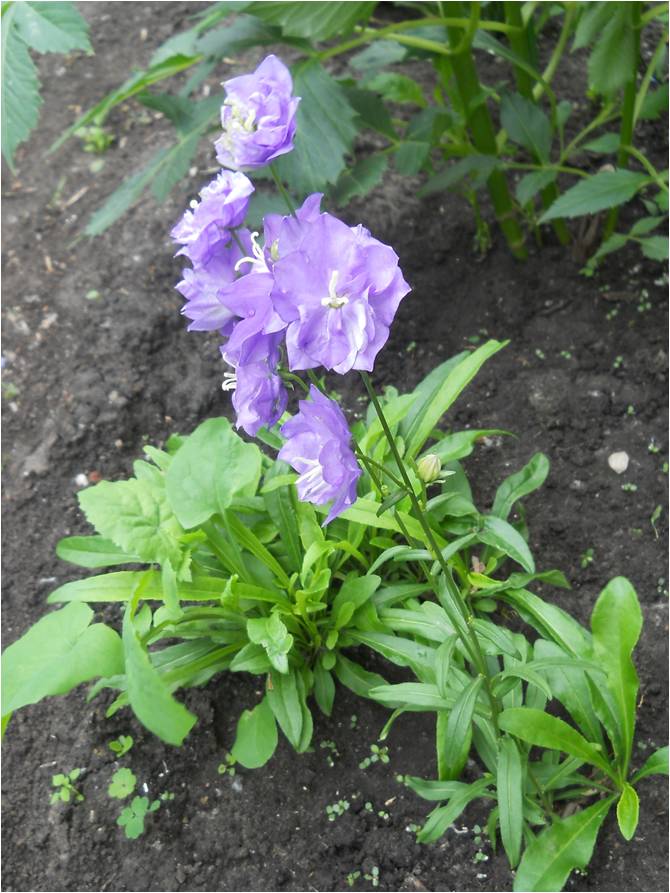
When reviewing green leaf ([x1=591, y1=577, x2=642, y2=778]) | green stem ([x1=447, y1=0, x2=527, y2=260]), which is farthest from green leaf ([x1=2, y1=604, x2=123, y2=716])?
green stem ([x1=447, y1=0, x2=527, y2=260])

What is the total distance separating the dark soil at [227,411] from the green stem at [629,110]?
0.17m

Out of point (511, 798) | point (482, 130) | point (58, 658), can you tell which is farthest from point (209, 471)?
point (482, 130)

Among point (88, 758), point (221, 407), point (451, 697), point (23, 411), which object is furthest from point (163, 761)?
point (23, 411)

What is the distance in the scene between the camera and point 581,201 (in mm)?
2625

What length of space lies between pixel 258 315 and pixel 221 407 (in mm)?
1624

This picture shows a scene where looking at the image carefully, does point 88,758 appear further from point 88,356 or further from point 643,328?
point 643,328

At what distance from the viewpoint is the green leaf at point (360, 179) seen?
2.73m

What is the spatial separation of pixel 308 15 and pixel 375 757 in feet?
6.12

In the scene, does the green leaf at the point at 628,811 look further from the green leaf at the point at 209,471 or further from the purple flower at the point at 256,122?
the purple flower at the point at 256,122

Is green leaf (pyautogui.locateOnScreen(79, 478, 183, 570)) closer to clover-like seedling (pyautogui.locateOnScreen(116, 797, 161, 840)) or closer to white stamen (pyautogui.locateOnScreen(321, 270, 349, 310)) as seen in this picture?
clover-like seedling (pyautogui.locateOnScreen(116, 797, 161, 840))

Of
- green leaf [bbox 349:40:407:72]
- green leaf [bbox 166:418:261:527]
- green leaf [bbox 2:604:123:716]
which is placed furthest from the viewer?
green leaf [bbox 349:40:407:72]

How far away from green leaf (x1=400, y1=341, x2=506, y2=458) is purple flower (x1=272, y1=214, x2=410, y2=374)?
36.9 inches

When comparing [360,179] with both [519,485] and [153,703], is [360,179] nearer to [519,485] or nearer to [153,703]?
[519,485]

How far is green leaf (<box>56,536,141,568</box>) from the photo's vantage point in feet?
7.47
